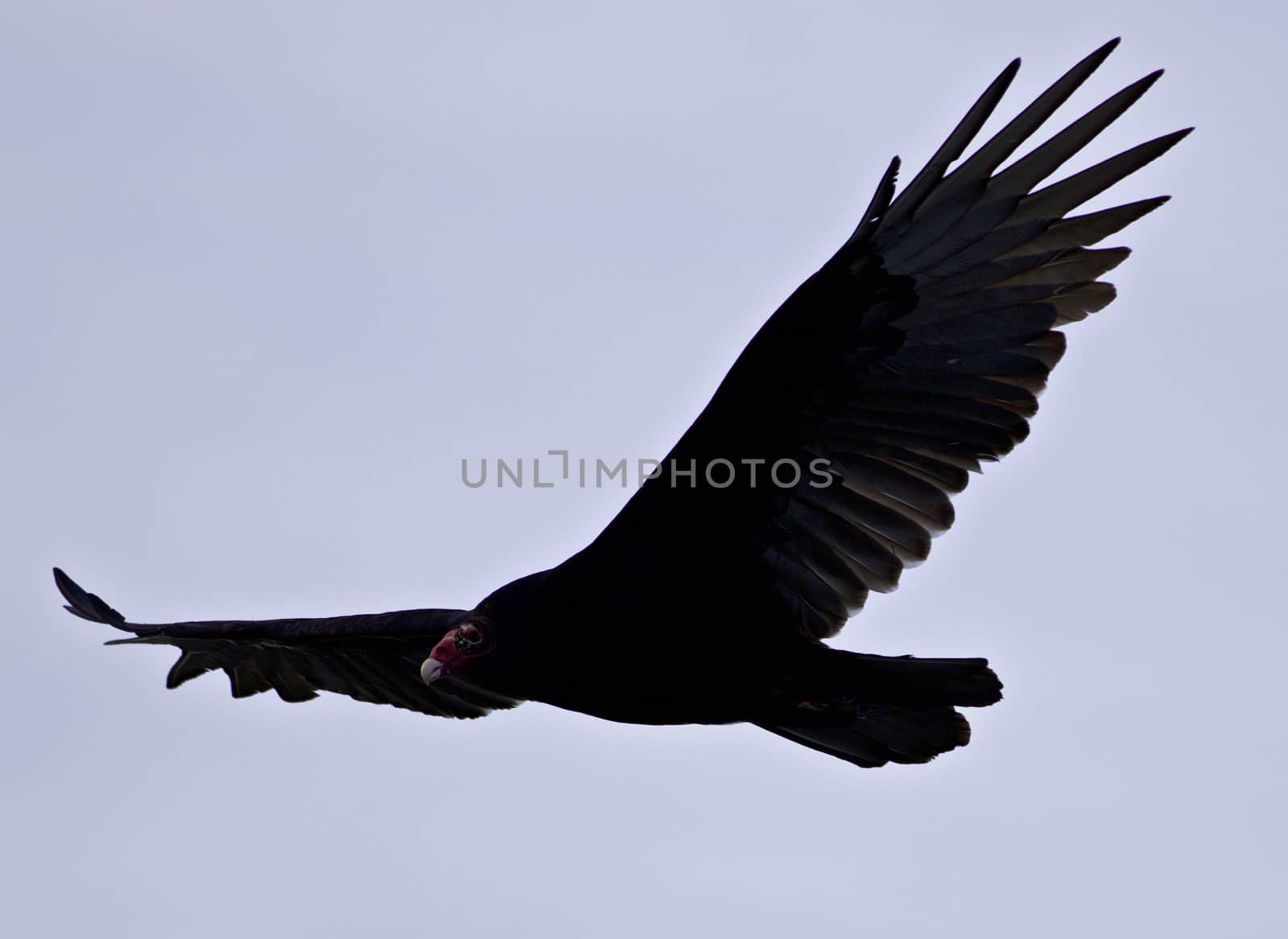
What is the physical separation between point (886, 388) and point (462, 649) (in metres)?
1.85

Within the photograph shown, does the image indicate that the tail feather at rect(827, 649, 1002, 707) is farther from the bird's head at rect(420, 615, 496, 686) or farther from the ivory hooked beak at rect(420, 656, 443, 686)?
the ivory hooked beak at rect(420, 656, 443, 686)

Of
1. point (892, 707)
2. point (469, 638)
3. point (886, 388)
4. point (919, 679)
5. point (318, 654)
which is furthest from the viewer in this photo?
point (318, 654)

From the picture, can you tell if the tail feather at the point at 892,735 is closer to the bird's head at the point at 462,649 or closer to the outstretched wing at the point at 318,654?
the bird's head at the point at 462,649

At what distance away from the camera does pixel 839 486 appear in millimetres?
6652

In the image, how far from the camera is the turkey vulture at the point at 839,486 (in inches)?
243

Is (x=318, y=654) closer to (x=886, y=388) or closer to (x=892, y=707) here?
(x=892, y=707)

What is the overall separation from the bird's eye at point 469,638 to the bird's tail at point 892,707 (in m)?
1.12

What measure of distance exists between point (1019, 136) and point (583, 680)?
2.44 m

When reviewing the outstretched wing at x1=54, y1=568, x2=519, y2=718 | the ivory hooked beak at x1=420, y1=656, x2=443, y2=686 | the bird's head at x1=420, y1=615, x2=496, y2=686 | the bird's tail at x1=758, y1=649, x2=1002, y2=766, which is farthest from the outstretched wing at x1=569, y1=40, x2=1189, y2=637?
the outstretched wing at x1=54, y1=568, x2=519, y2=718

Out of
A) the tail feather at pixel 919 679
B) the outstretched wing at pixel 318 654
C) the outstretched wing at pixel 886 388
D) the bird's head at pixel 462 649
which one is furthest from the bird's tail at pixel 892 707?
the outstretched wing at pixel 318 654

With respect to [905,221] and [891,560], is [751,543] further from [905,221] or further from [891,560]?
[905,221]

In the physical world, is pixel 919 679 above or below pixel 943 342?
below

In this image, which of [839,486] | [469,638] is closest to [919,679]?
[839,486]

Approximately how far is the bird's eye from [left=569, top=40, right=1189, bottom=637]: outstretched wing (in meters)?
0.59
